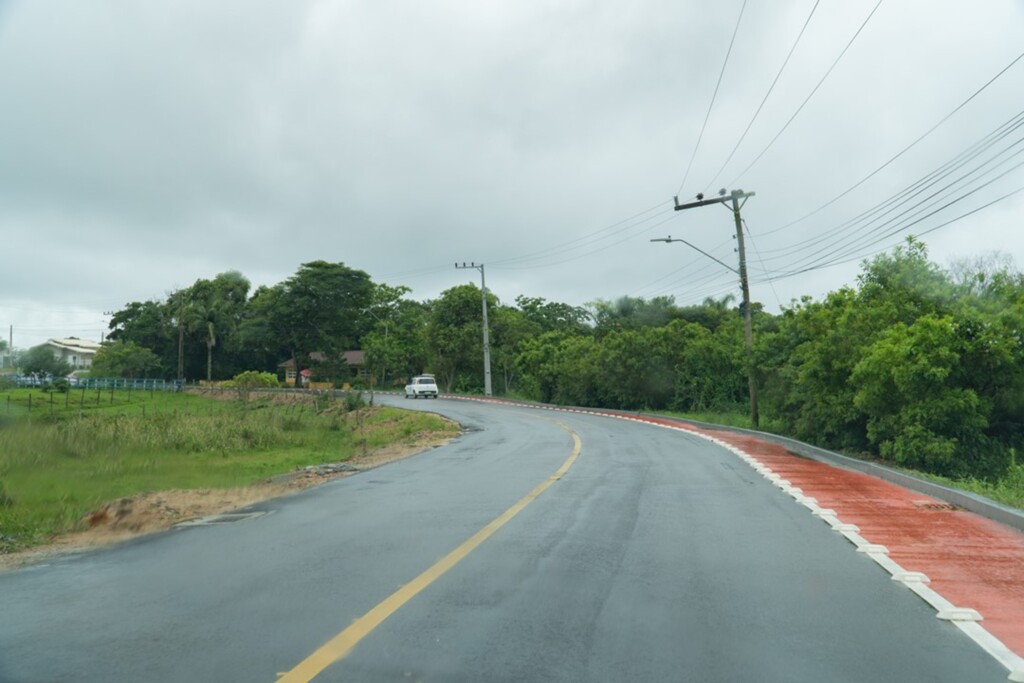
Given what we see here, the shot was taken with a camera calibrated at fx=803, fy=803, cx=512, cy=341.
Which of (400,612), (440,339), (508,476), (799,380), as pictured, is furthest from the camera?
(440,339)

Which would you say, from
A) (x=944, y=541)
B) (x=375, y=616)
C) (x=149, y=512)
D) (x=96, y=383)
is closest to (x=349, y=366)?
(x=96, y=383)

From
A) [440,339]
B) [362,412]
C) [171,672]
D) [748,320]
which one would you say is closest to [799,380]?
[748,320]

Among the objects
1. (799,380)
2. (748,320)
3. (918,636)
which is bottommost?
(918,636)

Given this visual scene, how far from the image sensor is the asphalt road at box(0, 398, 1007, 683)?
470cm

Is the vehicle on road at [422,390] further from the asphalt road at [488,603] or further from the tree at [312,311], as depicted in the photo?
the asphalt road at [488,603]

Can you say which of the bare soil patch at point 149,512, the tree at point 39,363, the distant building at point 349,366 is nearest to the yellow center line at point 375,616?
the bare soil patch at point 149,512

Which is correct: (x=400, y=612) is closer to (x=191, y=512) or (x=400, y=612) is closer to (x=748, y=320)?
(x=191, y=512)

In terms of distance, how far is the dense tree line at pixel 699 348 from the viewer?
1881cm

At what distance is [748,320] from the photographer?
98.0ft

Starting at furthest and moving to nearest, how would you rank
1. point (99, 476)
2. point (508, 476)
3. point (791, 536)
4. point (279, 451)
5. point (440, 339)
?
point (440, 339)
point (279, 451)
point (508, 476)
point (99, 476)
point (791, 536)

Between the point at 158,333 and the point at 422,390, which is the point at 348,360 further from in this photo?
the point at 422,390

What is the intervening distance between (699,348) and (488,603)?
1477 inches

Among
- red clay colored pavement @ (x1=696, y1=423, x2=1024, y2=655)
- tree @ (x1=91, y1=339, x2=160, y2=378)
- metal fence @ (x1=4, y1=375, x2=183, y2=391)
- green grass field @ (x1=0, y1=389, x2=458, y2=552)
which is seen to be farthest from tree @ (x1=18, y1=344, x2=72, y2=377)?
tree @ (x1=91, y1=339, x2=160, y2=378)

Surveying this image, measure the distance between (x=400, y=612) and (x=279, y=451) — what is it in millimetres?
23012
